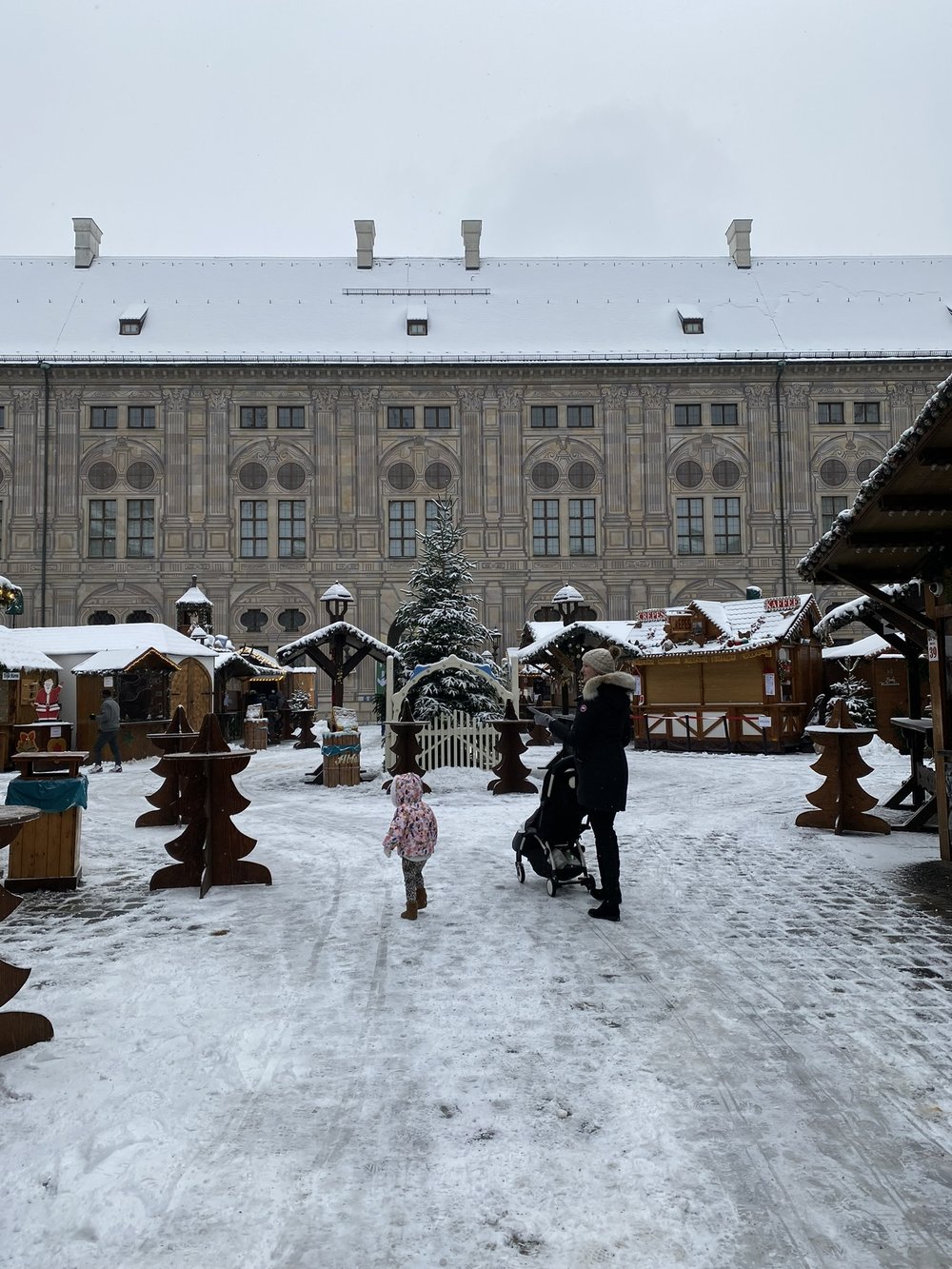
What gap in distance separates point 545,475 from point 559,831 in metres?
34.9

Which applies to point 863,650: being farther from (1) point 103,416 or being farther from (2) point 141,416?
(1) point 103,416

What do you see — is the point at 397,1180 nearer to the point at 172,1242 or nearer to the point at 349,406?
the point at 172,1242

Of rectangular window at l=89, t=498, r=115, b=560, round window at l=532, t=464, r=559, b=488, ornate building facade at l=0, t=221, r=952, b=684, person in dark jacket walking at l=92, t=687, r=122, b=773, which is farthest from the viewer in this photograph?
round window at l=532, t=464, r=559, b=488

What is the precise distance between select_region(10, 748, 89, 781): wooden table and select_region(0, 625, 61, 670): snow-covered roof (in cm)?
1248

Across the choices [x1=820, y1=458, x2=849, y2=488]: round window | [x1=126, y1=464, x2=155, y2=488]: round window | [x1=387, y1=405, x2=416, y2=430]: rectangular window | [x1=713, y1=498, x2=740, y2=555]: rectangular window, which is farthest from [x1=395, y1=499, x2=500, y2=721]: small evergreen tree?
[x1=820, y1=458, x2=849, y2=488]: round window

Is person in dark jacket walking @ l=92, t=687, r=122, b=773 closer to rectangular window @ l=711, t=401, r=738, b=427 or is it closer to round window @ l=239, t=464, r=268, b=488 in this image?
round window @ l=239, t=464, r=268, b=488

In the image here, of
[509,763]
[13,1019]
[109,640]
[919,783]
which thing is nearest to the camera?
[13,1019]

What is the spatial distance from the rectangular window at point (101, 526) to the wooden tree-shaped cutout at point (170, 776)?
3170cm

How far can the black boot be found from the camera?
5.96 m

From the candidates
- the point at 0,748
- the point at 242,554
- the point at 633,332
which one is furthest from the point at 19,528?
the point at 633,332

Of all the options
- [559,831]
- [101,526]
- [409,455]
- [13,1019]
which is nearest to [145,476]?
[101,526]

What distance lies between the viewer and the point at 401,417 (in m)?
40.3

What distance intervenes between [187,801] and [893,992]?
204 inches

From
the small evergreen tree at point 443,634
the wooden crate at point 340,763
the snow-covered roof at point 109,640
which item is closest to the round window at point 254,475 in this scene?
the snow-covered roof at point 109,640
